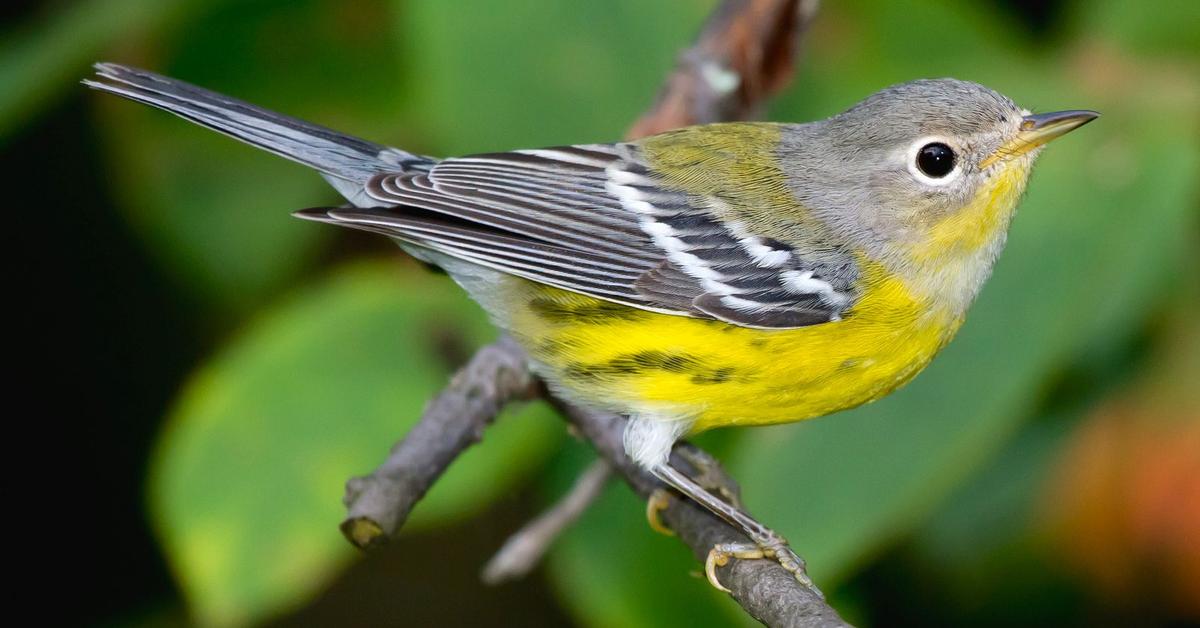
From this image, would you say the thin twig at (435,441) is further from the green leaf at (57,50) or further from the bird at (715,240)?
the green leaf at (57,50)

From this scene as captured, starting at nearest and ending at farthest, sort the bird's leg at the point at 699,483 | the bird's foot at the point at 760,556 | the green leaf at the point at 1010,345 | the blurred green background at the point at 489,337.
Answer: the bird's foot at the point at 760,556 → the bird's leg at the point at 699,483 → the green leaf at the point at 1010,345 → the blurred green background at the point at 489,337

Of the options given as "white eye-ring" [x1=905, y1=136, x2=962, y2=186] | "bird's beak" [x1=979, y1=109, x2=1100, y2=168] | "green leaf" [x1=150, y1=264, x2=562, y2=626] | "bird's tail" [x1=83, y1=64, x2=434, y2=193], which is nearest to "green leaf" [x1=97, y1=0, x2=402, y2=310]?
"green leaf" [x1=150, y1=264, x2=562, y2=626]

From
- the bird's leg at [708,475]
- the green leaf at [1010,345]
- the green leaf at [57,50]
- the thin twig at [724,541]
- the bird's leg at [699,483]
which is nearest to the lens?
the thin twig at [724,541]

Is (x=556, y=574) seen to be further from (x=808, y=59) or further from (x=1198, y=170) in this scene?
(x=1198, y=170)

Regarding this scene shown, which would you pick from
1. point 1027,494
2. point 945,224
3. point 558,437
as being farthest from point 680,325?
point 1027,494

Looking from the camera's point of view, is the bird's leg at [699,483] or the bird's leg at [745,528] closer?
the bird's leg at [745,528]

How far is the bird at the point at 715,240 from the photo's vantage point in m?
3.03

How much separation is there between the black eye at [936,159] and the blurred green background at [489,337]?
2.03 ft

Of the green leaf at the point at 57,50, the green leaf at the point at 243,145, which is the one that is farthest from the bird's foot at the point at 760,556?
the green leaf at the point at 57,50

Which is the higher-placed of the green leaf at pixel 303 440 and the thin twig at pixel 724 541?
the green leaf at pixel 303 440

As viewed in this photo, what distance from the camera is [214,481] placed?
3.46 metres

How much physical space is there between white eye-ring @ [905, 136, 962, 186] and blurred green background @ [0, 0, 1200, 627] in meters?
0.61

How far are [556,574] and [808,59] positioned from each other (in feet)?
6.10

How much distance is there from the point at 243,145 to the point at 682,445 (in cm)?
190
